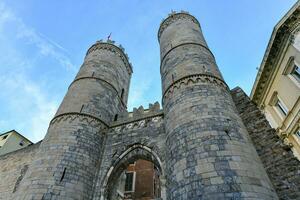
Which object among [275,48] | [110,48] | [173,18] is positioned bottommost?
[275,48]

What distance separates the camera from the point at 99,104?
10.5 m

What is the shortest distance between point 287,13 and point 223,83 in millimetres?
6006

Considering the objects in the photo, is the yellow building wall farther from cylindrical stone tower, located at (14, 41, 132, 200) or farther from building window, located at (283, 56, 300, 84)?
A: cylindrical stone tower, located at (14, 41, 132, 200)

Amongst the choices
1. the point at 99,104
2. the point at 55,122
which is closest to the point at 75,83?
the point at 99,104

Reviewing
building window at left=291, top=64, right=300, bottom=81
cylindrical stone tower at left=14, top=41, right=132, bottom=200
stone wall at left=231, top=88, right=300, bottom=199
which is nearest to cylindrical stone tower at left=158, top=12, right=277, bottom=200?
stone wall at left=231, top=88, right=300, bottom=199

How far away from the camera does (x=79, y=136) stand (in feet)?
28.7

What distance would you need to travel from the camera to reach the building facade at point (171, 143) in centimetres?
576

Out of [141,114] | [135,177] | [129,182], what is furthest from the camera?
[135,177]

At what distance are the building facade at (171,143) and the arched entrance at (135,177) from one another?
0.16ft

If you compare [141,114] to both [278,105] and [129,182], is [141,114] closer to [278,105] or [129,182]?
[129,182]

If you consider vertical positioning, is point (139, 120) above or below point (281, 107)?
below

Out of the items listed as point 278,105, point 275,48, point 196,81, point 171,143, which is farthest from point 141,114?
point 278,105

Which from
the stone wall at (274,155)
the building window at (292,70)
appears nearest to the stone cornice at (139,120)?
the stone wall at (274,155)

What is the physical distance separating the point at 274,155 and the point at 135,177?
11.3 m
